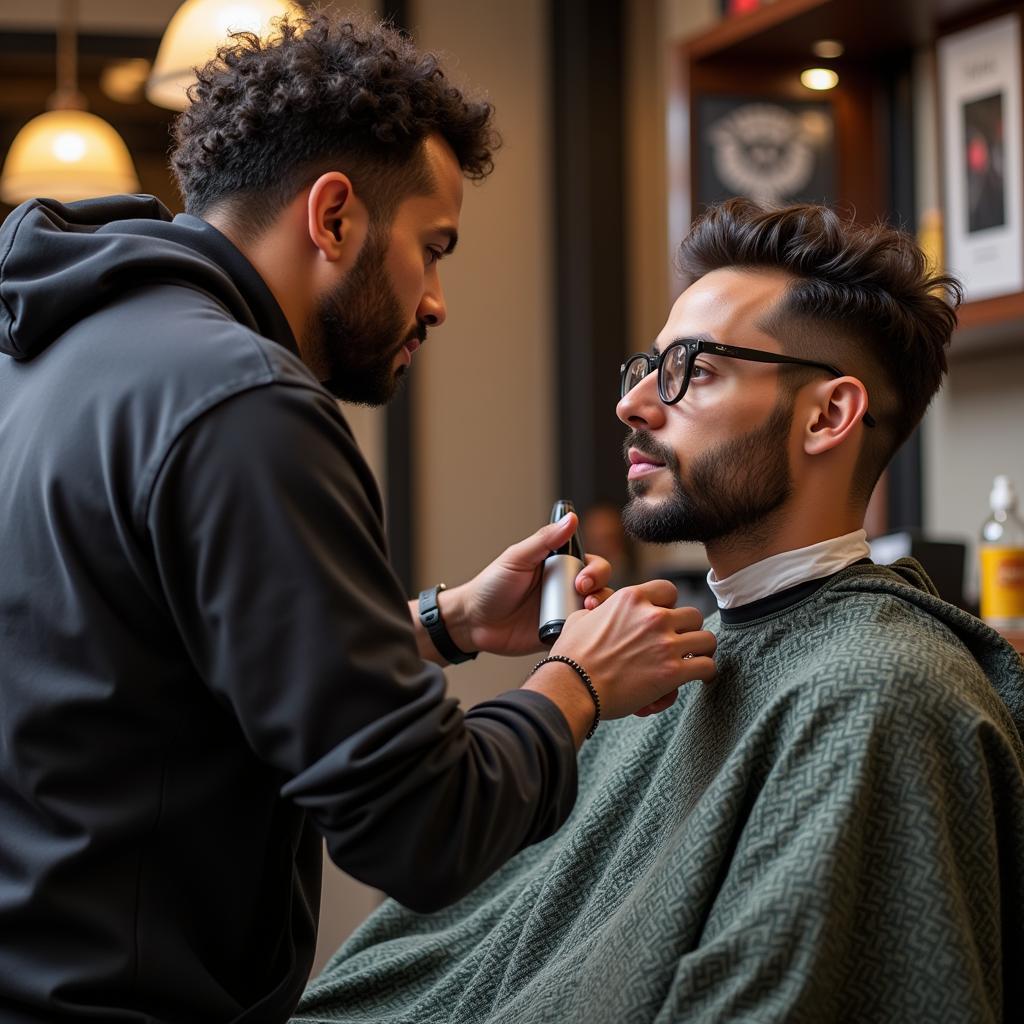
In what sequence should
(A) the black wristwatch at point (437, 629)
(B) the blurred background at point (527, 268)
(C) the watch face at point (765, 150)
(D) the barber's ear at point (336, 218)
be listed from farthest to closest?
(B) the blurred background at point (527, 268)
(C) the watch face at point (765, 150)
(A) the black wristwatch at point (437, 629)
(D) the barber's ear at point (336, 218)

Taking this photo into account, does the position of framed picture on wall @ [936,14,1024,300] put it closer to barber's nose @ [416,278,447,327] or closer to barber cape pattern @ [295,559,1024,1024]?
barber cape pattern @ [295,559,1024,1024]

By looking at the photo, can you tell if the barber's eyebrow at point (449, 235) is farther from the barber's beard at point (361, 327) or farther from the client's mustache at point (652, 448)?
the client's mustache at point (652, 448)

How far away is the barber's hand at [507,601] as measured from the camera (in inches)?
64.9

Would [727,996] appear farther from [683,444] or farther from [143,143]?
[143,143]

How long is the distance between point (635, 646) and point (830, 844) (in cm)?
29

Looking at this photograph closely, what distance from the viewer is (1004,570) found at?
236cm

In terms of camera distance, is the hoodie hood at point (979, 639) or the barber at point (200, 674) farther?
the hoodie hood at point (979, 639)

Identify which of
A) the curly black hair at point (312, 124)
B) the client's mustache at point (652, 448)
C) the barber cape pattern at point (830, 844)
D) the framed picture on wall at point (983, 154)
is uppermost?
the framed picture on wall at point (983, 154)

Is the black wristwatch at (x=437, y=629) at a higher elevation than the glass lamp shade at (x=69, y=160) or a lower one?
lower

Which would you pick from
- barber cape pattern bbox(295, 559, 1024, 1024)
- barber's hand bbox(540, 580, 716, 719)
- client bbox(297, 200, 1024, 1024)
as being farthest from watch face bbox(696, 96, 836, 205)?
barber's hand bbox(540, 580, 716, 719)

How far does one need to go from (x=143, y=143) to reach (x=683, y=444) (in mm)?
6500

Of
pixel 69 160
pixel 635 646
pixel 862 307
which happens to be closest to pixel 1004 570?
pixel 862 307

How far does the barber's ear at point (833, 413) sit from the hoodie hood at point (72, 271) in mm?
630

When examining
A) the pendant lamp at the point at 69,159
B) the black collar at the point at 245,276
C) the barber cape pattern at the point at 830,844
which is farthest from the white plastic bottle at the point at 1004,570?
the pendant lamp at the point at 69,159
